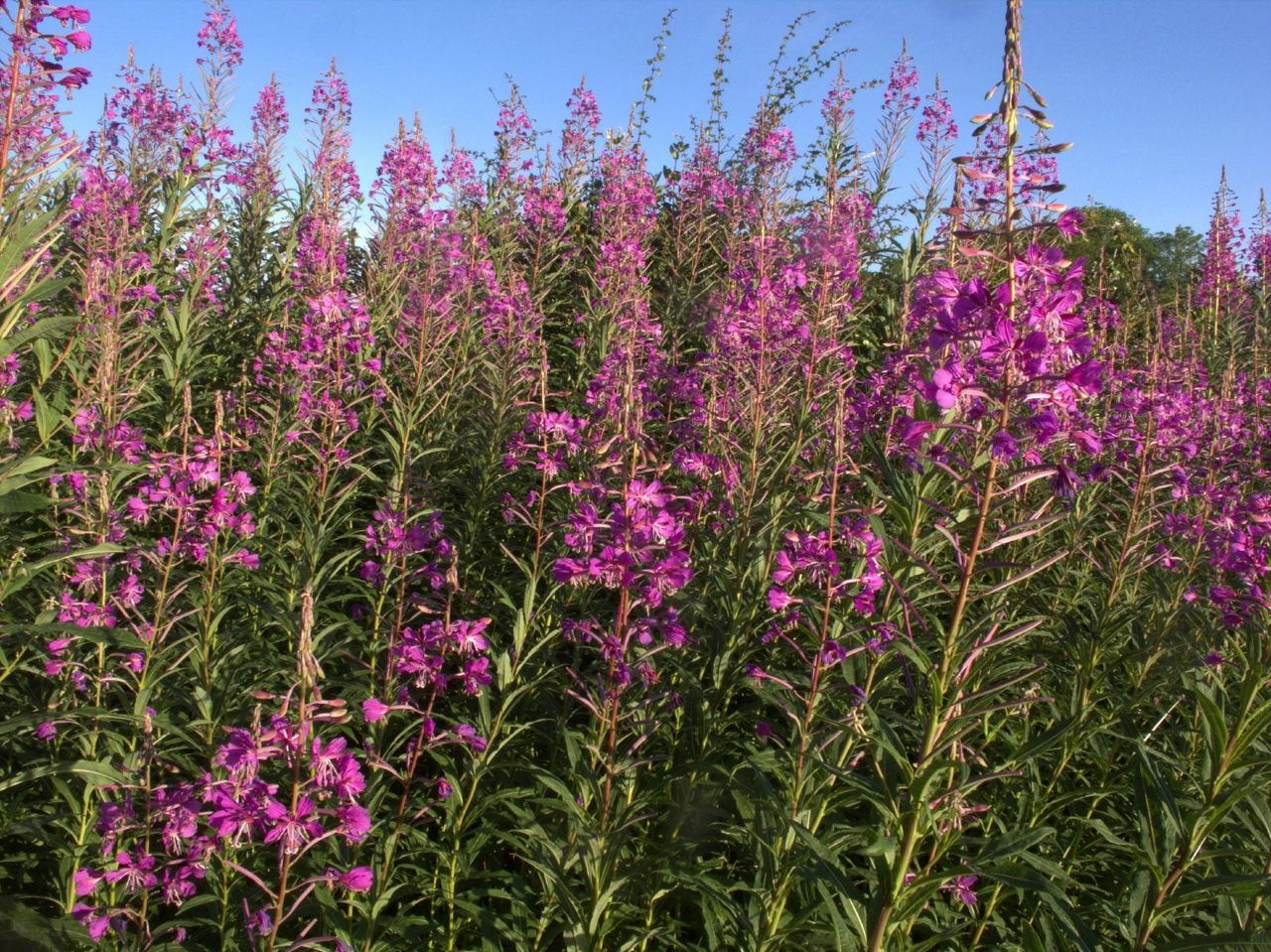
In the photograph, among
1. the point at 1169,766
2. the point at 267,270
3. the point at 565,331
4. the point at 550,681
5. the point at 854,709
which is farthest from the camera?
the point at 565,331

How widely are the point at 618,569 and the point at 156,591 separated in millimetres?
1670

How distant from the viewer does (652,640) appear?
122 inches

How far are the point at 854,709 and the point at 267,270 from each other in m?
7.35

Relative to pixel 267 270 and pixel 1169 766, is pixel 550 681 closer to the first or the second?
pixel 1169 766

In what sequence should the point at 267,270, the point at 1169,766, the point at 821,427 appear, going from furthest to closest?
the point at 267,270 < the point at 821,427 < the point at 1169,766

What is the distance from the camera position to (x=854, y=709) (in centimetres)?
251

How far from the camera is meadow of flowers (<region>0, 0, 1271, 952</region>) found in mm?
2117

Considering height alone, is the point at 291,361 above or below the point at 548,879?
above

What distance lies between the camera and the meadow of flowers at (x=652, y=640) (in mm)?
2117

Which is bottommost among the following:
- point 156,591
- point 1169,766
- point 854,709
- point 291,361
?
point 1169,766

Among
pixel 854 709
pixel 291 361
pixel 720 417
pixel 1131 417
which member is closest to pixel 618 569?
pixel 854 709

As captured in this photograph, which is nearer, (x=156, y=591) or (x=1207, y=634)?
(x=156, y=591)

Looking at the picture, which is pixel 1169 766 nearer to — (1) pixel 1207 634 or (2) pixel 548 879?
(1) pixel 1207 634

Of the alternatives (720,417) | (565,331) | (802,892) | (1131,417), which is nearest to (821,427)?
(720,417)
